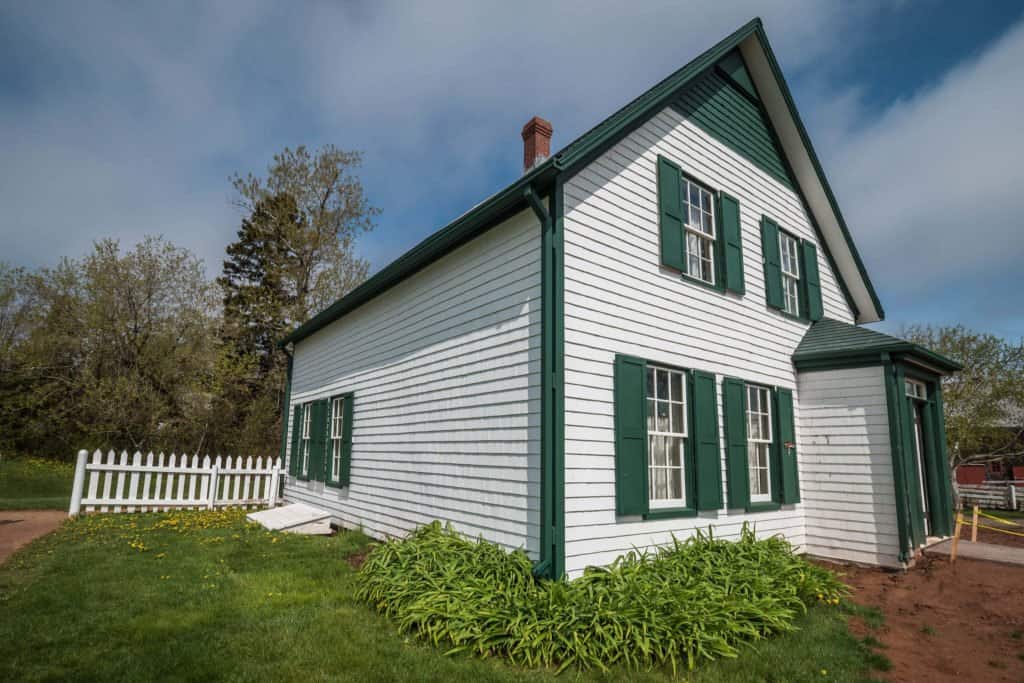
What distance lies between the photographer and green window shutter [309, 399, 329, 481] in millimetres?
11727

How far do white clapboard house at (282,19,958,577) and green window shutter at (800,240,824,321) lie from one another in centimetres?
4

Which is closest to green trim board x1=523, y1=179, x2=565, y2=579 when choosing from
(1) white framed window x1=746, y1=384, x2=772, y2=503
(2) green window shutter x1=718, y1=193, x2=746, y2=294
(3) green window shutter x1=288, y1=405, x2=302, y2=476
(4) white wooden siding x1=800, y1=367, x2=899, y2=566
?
(2) green window shutter x1=718, y1=193, x2=746, y2=294

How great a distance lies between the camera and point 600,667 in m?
4.33

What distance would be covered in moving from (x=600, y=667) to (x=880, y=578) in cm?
547

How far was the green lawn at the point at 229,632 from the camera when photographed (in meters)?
4.19

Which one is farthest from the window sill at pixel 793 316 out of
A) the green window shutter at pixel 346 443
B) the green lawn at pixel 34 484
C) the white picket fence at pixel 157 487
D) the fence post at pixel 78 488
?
the green lawn at pixel 34 484

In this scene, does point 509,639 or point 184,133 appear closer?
point 509,639

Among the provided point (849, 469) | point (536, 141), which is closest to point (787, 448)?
point (849, 469)

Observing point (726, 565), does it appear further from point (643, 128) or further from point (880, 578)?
point (643, 128)

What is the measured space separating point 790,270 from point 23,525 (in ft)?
48.3

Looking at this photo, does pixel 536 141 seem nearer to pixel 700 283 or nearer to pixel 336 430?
pixel 700 283

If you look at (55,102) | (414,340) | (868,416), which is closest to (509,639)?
(414,340)

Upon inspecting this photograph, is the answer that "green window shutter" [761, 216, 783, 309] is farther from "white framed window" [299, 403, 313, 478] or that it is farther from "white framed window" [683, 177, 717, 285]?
"white framed window" [299, 403, 313, 478]

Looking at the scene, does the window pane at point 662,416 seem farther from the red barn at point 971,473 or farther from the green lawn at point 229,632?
the red barn at point 971,473
